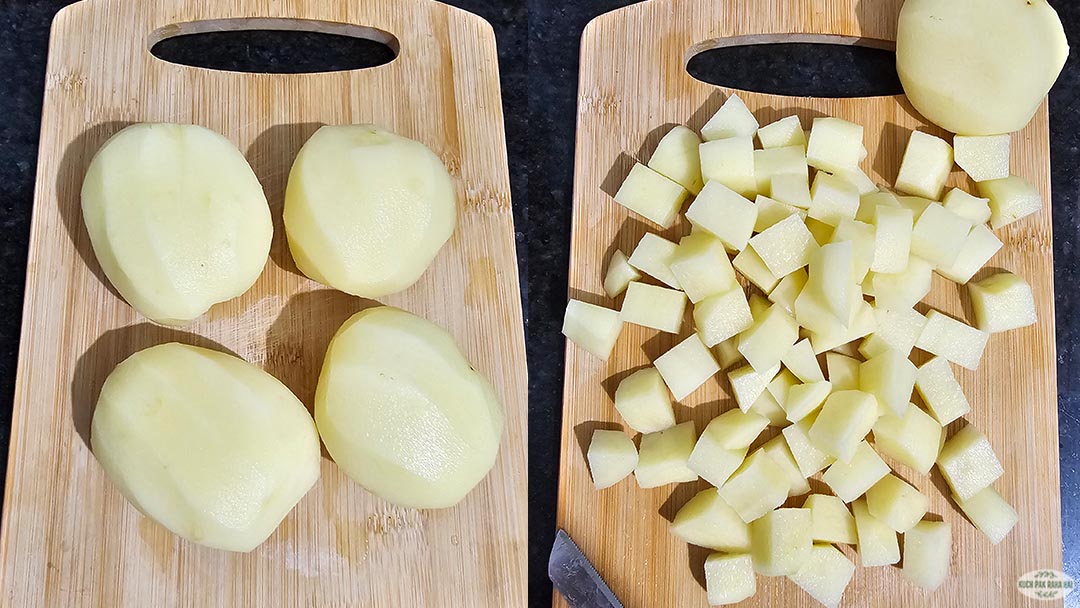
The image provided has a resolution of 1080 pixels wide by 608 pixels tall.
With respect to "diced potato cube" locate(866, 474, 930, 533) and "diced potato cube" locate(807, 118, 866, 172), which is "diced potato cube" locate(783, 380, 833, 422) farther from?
"diced potato cube" locate(807, 118, 866, 172)

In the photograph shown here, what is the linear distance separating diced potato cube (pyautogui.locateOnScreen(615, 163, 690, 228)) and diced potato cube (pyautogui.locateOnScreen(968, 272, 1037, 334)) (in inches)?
27.2

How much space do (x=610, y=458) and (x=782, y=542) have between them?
391 millimetres

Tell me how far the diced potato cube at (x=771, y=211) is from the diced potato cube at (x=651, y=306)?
24 cm

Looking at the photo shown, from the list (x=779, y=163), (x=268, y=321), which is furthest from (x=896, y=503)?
(x=268, y=321)

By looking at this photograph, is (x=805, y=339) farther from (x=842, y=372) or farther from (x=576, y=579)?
(x=576, y=579)

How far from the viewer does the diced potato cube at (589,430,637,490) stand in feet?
5.93

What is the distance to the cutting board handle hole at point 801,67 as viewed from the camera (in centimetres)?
200

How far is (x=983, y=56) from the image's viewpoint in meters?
1.81

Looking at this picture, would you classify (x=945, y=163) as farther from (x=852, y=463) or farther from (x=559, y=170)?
(x=559, y=170)

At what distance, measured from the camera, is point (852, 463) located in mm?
1816

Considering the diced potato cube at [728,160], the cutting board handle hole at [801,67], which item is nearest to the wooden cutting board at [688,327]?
Answer: the cutting board handle hole at [801,67]

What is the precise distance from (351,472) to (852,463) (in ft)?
3.38

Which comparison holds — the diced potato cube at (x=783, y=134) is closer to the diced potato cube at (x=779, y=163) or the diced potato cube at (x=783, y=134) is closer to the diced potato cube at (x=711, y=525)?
the diced potato cube at (x=779, y=163)

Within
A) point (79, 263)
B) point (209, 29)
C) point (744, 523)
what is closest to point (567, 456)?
point (744, 523)
